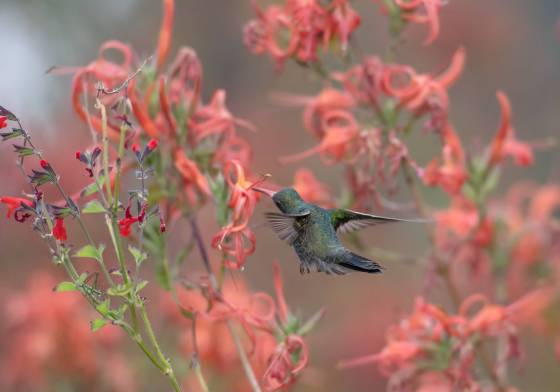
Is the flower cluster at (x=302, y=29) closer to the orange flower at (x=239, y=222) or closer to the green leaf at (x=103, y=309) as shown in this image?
the orange flower at (x=239, y=222)

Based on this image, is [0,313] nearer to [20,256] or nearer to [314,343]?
[20,256]

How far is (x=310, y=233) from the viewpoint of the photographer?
119 inches

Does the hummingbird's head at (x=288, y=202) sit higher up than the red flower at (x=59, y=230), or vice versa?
the red flower at (x=59, y=230)

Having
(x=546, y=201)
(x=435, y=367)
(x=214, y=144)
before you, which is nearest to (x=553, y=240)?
(x=546, y=201)

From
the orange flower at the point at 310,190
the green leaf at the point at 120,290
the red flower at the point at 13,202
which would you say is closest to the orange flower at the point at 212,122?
the orange flower at the point at 310,190

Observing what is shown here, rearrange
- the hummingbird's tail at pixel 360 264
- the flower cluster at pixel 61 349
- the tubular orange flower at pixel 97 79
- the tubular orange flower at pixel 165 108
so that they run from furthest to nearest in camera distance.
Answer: the flower cluster at pixel 61 349, the tubular orange flower at pixel 97 79, the tubular orange flower at pixel 165 108, the hummingbird's tail at pixel 360 264

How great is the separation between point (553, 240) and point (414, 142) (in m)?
2.98

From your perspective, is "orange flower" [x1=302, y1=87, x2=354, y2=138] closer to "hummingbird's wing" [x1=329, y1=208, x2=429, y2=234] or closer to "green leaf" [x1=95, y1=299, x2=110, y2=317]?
"hummingbird's wing" [x1=329, y1=208, x2=429, y2=234]

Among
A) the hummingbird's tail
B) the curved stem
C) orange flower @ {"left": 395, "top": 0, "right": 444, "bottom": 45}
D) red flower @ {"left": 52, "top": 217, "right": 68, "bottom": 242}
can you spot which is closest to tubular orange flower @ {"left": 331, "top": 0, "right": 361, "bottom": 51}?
orange flower @ {"left": 395, "top": 0, "right": 444, "bottom": 45}

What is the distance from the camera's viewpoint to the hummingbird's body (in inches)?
114

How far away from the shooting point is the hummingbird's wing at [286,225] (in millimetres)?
2891

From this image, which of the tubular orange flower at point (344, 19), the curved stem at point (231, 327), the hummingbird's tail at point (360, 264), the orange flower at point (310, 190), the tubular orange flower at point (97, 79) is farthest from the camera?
the orange flower at point (310, 190)

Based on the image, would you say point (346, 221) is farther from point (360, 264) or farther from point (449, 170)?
point (449, 170)

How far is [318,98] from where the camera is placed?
3.81 m
